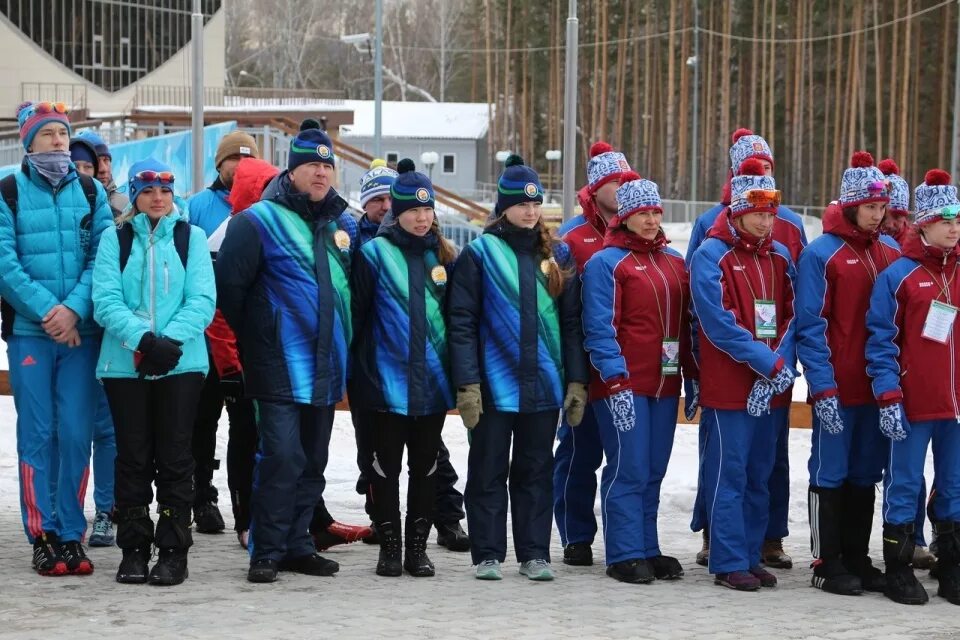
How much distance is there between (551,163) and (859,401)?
60.3 meters

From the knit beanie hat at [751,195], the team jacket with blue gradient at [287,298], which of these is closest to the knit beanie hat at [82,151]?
the team jacket with blue gradient at [287,298]

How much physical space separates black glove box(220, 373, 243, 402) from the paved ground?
2.47ft

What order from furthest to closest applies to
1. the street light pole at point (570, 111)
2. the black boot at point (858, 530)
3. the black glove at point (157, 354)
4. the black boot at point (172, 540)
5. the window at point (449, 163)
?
the window at point (449, 163) → the street light pole at point (570, 111) → the black boot at point (858, 530) → the black boot at point (172, 540) → the black glove at point (157, 354)

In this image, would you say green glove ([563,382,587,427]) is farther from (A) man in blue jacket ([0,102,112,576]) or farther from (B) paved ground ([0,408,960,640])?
(A) man in blue jacket ([0,102,112,576])

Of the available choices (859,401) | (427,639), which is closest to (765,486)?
(859,401)

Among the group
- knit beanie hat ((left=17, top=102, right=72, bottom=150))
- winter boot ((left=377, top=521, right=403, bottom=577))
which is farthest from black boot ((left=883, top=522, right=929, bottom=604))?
knit beanie hat ((left=17, top=102, right=72, bottom=150))

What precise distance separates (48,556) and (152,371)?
1019 millimetres

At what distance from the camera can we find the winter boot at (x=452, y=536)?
7.58m

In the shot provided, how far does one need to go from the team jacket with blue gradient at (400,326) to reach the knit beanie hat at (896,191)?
2.31 metres

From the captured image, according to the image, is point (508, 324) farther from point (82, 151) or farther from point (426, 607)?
point (82, 151)

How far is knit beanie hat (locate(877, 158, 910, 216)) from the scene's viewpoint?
736cm

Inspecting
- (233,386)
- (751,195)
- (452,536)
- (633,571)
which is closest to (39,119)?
(233,386)

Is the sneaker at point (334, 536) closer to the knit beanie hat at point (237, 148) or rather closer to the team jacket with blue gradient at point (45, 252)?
the team jacket with blue gradient at point (45, 252)

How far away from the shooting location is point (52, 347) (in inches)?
260
